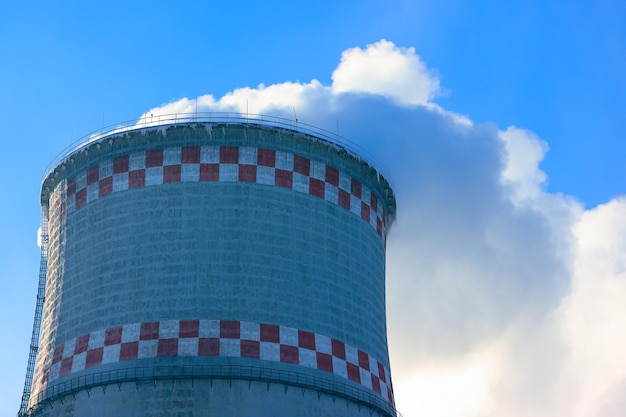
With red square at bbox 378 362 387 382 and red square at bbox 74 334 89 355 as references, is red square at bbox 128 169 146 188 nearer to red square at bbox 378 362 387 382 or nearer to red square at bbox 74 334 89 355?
red square at bbox 74 334 89 355

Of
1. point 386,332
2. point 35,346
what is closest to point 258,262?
point 386,332

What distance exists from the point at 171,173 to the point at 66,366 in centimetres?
615

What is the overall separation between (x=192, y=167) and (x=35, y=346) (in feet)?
26.3

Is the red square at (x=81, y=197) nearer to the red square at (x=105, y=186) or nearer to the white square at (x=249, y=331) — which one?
the red square at (x=105, y=186)

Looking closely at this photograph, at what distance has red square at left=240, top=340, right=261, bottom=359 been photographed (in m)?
23.7

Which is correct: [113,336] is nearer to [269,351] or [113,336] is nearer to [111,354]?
[111,354]

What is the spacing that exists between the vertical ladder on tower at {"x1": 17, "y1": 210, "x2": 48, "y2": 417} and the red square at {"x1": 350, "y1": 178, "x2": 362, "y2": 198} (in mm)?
10507

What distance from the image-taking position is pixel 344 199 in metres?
27.2

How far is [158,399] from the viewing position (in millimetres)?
23203

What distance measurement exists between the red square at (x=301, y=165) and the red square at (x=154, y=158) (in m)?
3.92

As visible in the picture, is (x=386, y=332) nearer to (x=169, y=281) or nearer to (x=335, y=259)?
(x=335, y=259)

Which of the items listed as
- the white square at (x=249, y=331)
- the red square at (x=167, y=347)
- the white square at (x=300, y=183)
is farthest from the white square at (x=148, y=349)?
the white square at (x=300, y=183)

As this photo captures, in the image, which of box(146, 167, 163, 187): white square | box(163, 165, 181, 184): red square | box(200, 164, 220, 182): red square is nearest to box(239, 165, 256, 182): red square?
box(200, 164, 220, 182): red square

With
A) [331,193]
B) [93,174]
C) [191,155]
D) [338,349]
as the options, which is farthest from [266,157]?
[338,349]
